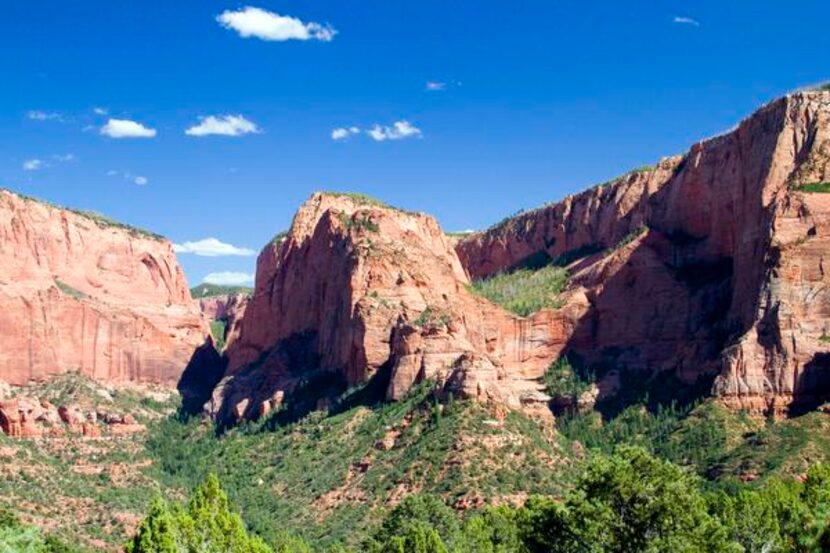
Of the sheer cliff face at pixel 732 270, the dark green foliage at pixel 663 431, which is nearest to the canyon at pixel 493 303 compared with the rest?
the sheer cliff face at pixel 732 270

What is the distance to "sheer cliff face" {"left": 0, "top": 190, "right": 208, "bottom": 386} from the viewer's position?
167000 millimetres

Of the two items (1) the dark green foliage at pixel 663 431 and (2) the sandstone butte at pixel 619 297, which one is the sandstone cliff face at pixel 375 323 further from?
(1) the dark green foliage at pixel 663 431

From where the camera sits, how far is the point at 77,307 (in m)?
177

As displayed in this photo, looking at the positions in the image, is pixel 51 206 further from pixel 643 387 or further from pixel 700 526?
pixel 700 526

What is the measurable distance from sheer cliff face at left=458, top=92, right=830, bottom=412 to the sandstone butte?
0.20 m

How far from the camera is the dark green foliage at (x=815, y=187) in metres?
128

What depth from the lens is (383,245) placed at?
508 feet

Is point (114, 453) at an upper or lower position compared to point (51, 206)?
lower

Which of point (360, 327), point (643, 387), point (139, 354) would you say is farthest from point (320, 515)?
point (139, 354)

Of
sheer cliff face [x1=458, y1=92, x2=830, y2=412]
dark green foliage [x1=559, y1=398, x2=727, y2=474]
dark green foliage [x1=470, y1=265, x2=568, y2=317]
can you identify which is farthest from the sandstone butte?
dark green foliage [x1=559, y1=398, x2=727, y2=474]

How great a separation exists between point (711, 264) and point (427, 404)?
46702 millimetres

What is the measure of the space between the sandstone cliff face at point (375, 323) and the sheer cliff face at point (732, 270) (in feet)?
36.5

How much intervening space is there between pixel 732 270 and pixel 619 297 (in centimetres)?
1580

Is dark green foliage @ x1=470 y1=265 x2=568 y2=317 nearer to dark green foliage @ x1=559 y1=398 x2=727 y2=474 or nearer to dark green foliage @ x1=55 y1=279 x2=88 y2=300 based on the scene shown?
dark green foliage @ x1=559 y1=398 x2=727 y2=474
